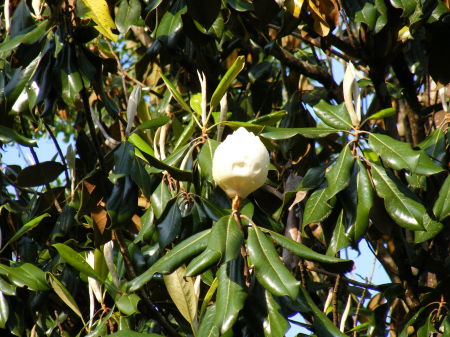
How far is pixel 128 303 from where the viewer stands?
2.35 meters

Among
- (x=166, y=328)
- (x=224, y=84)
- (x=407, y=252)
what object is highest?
(x=224, y=84)

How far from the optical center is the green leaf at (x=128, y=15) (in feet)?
9.12

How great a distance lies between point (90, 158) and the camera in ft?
9.93

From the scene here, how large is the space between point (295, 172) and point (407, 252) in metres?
0.52

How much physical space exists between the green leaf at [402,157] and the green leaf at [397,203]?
65 mm

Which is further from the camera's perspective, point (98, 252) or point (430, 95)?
point (430, 95)

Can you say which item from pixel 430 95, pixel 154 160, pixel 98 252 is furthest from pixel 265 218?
pixel 430 95

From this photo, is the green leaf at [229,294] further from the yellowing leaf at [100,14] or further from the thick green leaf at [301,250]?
A: the yellowing leaf at [100,14]

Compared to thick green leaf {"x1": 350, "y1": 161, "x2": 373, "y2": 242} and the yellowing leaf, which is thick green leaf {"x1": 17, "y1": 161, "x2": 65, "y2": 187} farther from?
thick green leaf {"x1": 350, "y1": 161, "x2": 373, "y2": 242}

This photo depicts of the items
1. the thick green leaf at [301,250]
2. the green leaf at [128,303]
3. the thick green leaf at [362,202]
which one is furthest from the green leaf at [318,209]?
the green leaf at [128,303]

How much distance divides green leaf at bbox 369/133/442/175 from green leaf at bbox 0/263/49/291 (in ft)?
3.67

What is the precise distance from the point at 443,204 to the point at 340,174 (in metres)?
0.39

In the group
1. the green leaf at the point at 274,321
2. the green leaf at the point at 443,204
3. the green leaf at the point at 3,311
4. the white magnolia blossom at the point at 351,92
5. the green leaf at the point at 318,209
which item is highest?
the white magnolia blossom at the point at 351,92

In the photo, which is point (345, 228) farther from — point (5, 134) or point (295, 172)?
point (5, 134)
